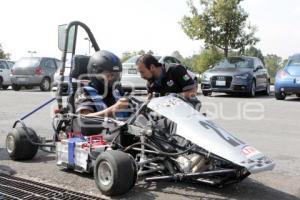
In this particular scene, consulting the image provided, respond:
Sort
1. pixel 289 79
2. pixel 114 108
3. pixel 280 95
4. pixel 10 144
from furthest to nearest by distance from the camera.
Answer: pixel 280 95
pixel 289 79
pixel 10 144
pixel 114 108

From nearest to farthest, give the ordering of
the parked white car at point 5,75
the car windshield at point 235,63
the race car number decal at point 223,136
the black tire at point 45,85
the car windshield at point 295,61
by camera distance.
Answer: the race car number decal at point 223,136 → the car windshield at point 295,61 → the car windshield at point 235,63 → the black tire at point 45,85 → the parked white car at point 5,75

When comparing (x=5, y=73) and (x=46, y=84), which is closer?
(x=46, y=84)

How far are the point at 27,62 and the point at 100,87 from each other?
51.9 ft

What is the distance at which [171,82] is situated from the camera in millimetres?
6391

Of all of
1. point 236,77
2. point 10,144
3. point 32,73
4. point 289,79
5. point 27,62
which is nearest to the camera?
point 10,144

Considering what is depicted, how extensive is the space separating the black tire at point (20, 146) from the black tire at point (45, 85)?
14.7 m

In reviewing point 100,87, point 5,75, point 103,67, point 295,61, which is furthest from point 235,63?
point 103,67

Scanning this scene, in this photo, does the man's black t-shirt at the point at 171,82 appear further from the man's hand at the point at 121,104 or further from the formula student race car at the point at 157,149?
the man's hand at the point at 121,104

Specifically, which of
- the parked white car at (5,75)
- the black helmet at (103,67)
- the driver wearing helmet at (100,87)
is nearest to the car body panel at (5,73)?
the parked white car at (5,75)

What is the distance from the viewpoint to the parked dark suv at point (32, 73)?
20.8 metres

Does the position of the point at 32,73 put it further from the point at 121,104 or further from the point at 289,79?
the point at 121,104

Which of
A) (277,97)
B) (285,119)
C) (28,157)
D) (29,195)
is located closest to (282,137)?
(285,119)

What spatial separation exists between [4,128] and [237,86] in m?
9.19

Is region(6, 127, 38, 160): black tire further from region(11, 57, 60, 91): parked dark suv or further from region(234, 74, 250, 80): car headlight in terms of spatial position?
region(11, 57, 60, 91): parked dark suv
